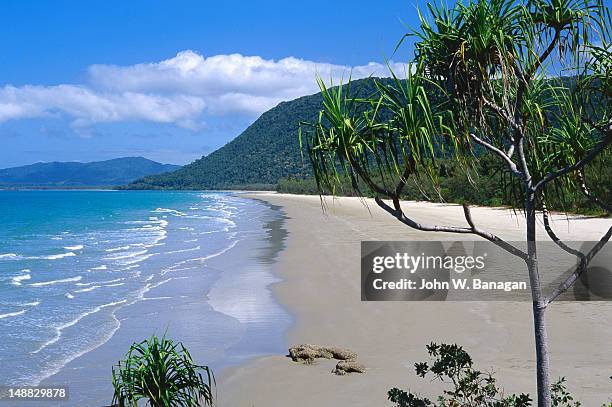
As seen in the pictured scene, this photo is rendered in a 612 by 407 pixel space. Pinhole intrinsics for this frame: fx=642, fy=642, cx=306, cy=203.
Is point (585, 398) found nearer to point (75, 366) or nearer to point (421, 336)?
point (421, 336)

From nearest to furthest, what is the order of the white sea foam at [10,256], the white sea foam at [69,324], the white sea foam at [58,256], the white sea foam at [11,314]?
the white sea foam at [69,324], the white sea foam at [11,314], the white sea foam at [58,256], the white sea foam at [10,256]

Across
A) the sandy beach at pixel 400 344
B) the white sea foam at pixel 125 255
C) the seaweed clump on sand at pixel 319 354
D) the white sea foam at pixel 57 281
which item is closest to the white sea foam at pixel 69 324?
the sandy beach at pixel 400 344

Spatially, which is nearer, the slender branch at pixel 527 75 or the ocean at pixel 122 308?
the slender branch at pixel 527 75

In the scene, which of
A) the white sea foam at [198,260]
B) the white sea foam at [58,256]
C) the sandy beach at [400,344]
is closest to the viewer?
the sandy beach at [400,344]

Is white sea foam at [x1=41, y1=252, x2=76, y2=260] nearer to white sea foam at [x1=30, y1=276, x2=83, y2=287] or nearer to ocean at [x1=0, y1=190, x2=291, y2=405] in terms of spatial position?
ocean at [x1=0, y1=190, x2=291, y2=405]

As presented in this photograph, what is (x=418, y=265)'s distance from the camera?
17.9 m

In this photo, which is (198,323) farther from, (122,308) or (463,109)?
(463,109)

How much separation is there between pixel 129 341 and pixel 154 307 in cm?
299

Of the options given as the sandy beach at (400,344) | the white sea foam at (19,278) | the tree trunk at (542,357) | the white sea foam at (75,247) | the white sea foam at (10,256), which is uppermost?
the tree trunk at (542,357)

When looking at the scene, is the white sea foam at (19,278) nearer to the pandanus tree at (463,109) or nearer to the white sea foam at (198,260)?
the white sea foam at (198,260)

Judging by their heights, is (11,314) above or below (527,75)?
below

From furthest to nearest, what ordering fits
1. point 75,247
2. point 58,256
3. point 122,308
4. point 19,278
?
point 75,247 → point 58,256 → point 19,278 → point 122,308

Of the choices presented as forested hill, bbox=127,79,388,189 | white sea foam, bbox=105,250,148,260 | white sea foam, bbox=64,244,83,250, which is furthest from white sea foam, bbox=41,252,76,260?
forested hill, bbox=127,79,388,189

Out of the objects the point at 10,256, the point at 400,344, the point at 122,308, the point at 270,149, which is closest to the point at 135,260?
the point at 10,256
